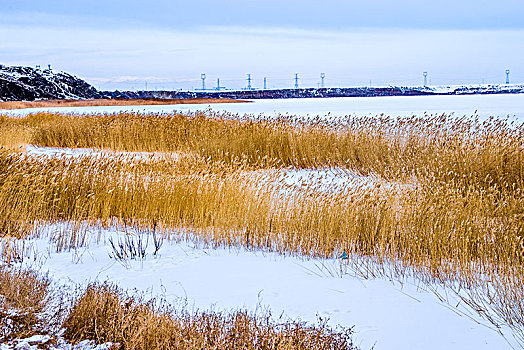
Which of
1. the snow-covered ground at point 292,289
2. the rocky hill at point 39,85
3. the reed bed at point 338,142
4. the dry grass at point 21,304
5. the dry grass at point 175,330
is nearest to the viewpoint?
the dry grass at point 175,330

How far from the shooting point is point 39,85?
247 ft

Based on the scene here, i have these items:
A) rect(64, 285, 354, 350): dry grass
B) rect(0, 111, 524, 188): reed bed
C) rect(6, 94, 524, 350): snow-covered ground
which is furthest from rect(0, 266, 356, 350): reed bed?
rect(0, 111, 524, 188): reed bed

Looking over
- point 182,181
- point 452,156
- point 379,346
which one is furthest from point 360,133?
point 379,346

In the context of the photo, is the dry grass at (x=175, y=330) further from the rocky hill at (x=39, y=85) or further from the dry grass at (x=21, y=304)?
the rocky hill at (x=39, y=85)

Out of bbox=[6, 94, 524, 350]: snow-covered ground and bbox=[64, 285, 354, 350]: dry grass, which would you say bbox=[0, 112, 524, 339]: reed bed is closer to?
bbox=[6, 94, 524, 350]: snow-covered ground

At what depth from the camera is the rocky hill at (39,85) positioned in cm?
6925

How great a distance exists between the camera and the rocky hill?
6925 centimetres

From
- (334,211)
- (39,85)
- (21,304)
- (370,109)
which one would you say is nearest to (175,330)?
(21,304)

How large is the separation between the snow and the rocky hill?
68612 millimetres

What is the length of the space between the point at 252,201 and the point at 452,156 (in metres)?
4.42

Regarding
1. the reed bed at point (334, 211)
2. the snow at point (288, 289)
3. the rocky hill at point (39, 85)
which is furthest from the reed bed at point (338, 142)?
the rocky hill at point (39, 85)

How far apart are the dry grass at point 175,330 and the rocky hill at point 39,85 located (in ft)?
231

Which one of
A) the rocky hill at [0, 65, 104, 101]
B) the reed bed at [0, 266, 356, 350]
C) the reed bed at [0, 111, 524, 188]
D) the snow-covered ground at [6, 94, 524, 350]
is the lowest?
the snow-covered ground at [6, 94, 524, 350]

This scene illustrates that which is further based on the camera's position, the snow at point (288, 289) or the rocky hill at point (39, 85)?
the rocky hill at point (39, 85)
